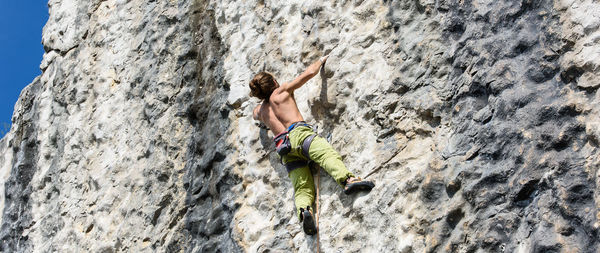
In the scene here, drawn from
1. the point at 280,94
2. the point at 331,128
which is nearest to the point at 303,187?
the point at 331,128

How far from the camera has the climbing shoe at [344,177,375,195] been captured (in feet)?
19.0

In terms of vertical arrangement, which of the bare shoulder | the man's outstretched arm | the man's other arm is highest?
the man's outstretched arm

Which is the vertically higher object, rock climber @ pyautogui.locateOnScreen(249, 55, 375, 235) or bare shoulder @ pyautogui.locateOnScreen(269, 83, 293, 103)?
bare shoulder @ pyautogui.locateOnScreen(269, 83, 293, 103)

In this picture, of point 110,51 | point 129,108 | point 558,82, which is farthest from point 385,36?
point 110,51

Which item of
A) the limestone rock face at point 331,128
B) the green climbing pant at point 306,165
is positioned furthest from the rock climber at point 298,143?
the limestone rock face at point 331,128

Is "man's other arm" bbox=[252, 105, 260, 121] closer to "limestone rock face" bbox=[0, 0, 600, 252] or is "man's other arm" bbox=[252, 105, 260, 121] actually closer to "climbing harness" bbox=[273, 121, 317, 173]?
"limestone rock face" bbox=[0, 0, 600, 252]

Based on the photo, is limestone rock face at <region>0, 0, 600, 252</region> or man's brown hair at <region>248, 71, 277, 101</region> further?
man's brown hair at <region>248, 71, 277, 101</region>

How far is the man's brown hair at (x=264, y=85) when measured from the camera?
22.3 feet

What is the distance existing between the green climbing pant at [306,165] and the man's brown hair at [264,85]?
0.60 metres

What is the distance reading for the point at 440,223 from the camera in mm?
5203

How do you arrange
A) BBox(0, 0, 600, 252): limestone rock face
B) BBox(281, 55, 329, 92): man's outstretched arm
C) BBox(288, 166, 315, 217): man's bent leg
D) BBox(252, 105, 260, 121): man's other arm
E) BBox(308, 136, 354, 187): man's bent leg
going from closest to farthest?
BBox(0, 0, 600, 252): limestone rock face, BBox(308, 136, 354, 187): man's bent leg, BBox(288, 166, 315, 217): man's bent leg, BBox(281, 55, 329, 92): man's outstretched arm, BBox(252, 105, 260, 121): man's other arm

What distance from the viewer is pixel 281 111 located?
6641mm

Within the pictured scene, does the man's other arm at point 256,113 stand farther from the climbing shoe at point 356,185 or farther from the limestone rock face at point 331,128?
the climbing shoe at point 356,185

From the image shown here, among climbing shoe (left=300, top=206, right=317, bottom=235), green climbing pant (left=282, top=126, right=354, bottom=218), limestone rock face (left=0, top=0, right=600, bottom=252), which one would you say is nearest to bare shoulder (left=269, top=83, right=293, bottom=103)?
limestone rock face (left=0, top=0, right=600, bottom=252)
